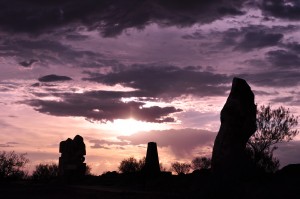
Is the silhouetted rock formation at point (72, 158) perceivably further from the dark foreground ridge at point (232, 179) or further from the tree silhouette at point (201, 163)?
the tree silhouette at point (201, 163)

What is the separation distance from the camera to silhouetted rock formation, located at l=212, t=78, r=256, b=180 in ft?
54.4

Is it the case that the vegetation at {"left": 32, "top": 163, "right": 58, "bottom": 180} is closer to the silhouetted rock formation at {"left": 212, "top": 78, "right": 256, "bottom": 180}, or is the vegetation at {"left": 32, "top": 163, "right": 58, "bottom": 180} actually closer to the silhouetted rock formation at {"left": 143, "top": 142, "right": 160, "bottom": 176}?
the silhouetted rock formation at {"left": 143, "top": 142, "right": 160, "bottom": 176}

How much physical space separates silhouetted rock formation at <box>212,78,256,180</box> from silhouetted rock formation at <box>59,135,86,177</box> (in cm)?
1886

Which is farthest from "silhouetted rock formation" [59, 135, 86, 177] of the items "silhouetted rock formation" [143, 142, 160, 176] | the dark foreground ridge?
the dark foreground ridge

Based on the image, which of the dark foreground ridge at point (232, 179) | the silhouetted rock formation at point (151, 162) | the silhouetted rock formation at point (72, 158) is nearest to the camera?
the dark foreground ridge at point (232, 179)

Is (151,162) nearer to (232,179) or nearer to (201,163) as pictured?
(232,179)

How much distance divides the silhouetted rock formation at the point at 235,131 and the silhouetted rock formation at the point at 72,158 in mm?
18856

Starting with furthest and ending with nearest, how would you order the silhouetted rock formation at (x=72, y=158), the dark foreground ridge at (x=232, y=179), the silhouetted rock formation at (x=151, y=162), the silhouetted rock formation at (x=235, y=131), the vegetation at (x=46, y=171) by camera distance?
1. the vegetation at (x=46, y=171)
2. the silhouetted rock formation at (x=72, y=158)
3. the silhouetted rock formation at (x=151, y=162)
4. the silhouetted rock formation at (x=235, y=131)
5. the dark foreground ridge at (x=232, y=179)

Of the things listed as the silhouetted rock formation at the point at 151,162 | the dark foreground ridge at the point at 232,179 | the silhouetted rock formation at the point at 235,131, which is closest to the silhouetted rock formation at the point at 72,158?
the silhouetted rock formation at the point at 151,162

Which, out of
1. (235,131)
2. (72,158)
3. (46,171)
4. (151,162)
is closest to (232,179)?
(235,131)

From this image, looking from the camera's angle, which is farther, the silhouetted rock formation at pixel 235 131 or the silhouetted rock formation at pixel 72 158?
the silhouetted rock formation at pixel 72 158

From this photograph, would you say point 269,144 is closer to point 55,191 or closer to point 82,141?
point 82,141

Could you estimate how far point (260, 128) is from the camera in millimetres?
38688

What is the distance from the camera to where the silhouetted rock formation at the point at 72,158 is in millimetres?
34188
